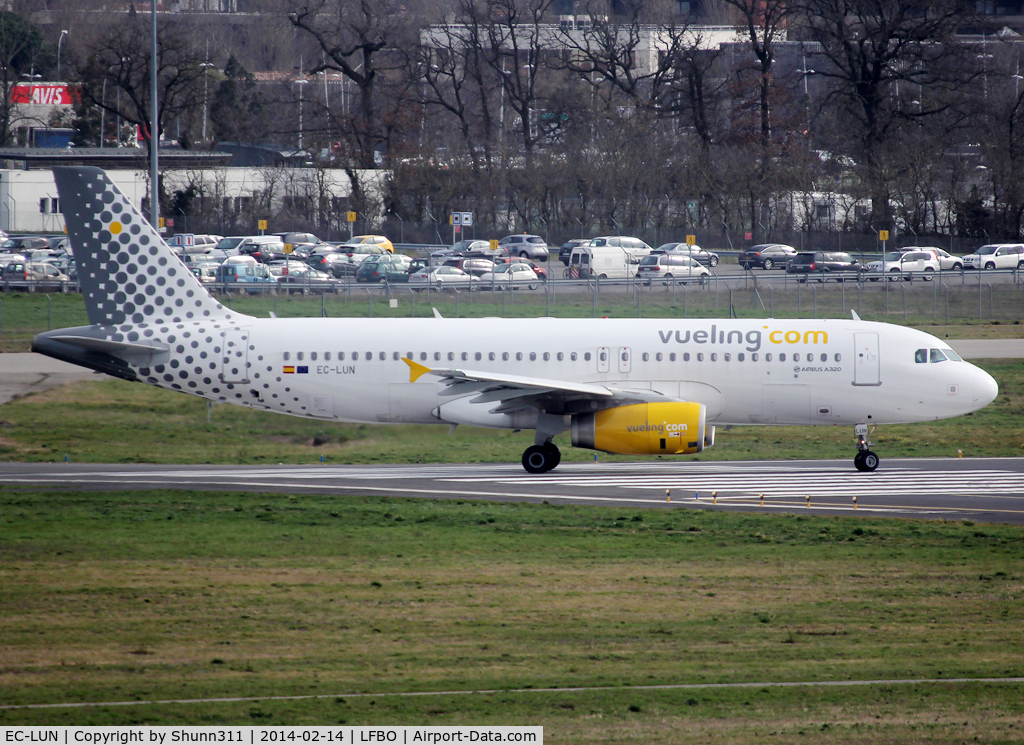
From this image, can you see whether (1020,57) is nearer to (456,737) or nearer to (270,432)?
(270,432)

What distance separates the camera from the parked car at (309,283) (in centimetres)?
5841

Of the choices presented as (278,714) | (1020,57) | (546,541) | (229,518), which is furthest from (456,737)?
(1020,57)

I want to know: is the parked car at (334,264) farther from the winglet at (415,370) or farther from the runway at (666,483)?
the winglet at (415,370)

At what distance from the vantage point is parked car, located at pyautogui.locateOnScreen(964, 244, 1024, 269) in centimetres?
8019

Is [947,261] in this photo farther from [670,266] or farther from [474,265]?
[474,265]

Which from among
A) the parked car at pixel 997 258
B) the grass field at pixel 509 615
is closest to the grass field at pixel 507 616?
the grass field at pixel 509 615

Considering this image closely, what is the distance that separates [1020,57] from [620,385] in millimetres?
110889

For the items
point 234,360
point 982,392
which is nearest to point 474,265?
point 234,360

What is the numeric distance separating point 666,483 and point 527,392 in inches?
157

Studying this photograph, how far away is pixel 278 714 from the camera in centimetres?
1283

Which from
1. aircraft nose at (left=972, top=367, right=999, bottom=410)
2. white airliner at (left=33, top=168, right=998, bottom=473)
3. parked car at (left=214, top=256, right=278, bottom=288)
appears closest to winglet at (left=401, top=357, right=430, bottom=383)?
white airliner at (left=33, top=168, right=998, bottom=473)

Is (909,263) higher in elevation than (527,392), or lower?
higher

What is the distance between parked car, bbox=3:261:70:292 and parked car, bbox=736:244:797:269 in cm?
4317

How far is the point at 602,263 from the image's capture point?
7650 centimetres
